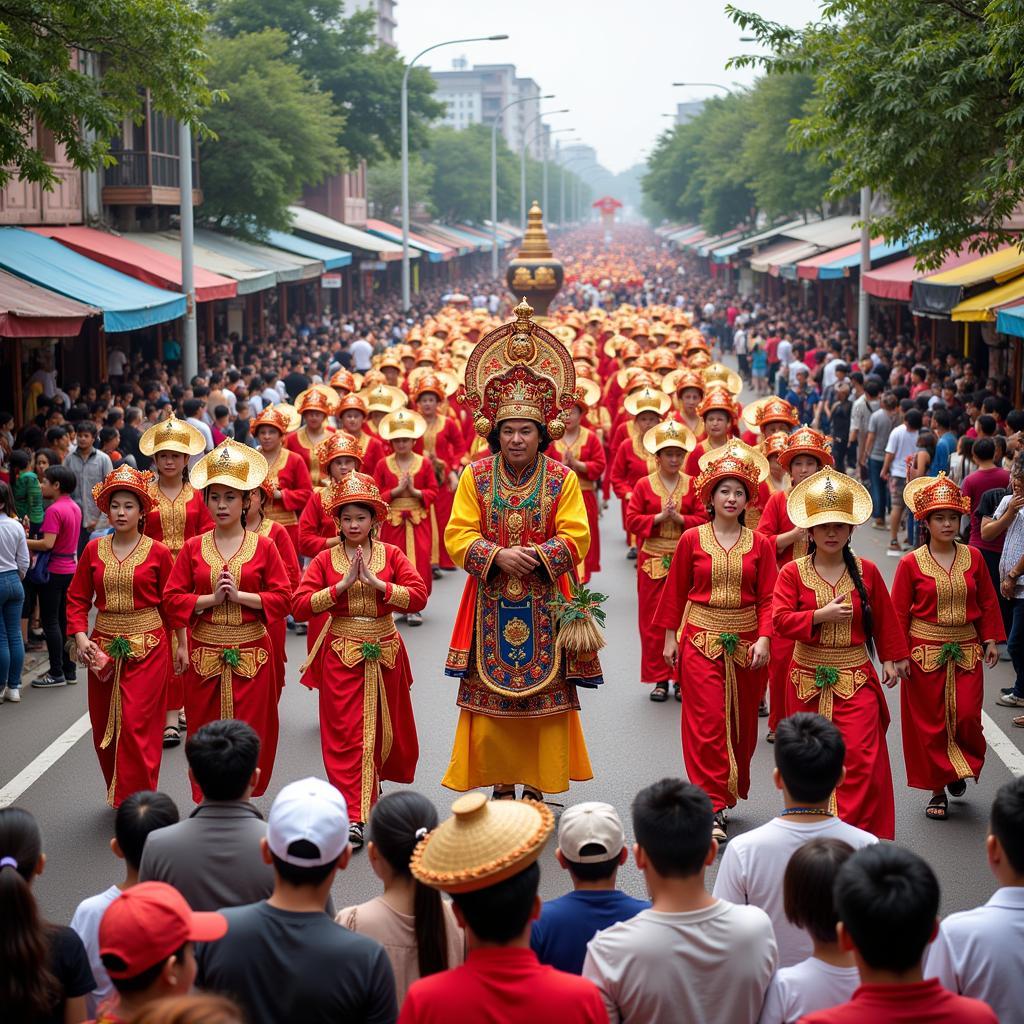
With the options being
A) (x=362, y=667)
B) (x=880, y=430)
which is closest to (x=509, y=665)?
(x=362, y=667)

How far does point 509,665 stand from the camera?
821 centimetres

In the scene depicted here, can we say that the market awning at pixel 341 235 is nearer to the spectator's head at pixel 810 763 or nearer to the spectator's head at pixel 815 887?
the spectator's head at pixel 810 763

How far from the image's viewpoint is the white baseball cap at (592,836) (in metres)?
4.45

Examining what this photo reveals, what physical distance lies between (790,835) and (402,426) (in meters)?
8.75

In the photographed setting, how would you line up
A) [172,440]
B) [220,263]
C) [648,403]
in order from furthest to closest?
1. [220,263]
2. [648,403]
3. [172,440]

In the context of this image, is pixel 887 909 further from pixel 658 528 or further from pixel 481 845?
pixel 658 528

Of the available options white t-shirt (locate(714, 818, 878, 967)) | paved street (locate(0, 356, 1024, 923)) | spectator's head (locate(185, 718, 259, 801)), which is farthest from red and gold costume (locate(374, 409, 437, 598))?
white t-shirt (locate(714, 818, 878, 967))

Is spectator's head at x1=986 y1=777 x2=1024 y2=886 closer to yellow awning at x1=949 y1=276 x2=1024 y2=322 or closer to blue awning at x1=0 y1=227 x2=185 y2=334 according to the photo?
yellow awning at x1=949 y1=276 x2=1024 y2=322

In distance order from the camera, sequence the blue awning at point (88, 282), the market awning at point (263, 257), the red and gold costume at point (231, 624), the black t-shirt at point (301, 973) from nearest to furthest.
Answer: the black t-shirt at point (301, 973) → the red and gold costume at point (231, 624) → the blue awning at point (88, 282) → the market awning at point (263, 257)

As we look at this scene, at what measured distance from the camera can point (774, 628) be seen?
776 cm

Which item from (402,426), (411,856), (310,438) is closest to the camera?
(411,856)

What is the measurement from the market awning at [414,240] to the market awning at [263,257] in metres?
16.6

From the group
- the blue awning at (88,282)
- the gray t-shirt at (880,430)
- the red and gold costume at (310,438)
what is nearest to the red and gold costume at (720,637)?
A: the red and gold costume at (310,438)

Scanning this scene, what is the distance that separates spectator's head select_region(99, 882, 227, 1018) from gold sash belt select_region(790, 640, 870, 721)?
440 cm
